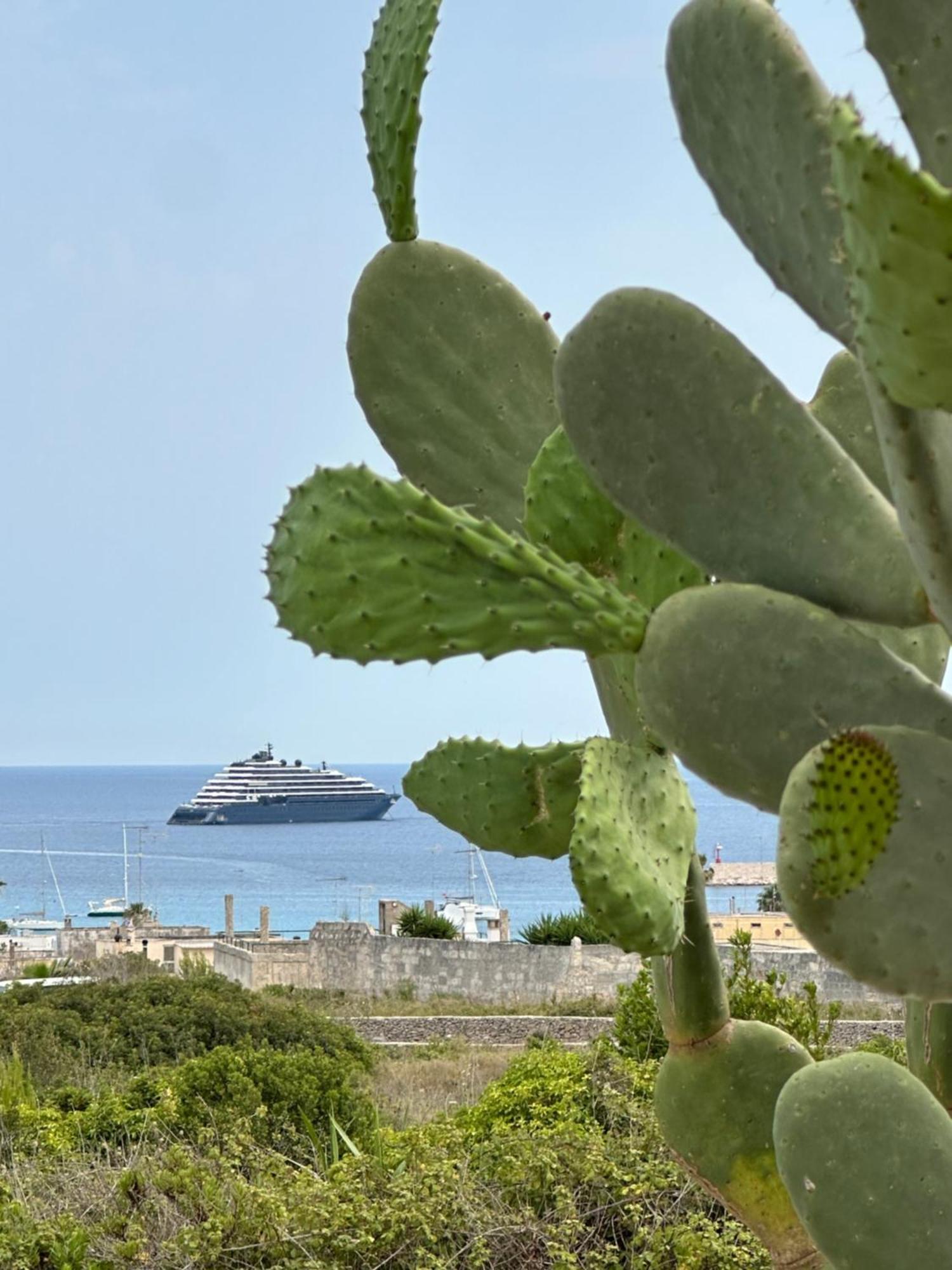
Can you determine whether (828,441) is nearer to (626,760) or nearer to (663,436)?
(663,436)

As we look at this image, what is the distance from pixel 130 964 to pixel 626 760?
17864 mm

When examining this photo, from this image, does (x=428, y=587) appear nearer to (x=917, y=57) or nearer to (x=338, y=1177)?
(x=917, y=57)

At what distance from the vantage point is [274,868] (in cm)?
8825

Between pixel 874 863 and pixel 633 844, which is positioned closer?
pixel 874 863

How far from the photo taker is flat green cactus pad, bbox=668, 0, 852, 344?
1.46 m

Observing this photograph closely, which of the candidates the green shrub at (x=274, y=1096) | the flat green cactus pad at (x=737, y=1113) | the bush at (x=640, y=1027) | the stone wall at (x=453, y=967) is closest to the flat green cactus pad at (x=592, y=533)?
the flat green cactus pad at (x=737, y=1113)

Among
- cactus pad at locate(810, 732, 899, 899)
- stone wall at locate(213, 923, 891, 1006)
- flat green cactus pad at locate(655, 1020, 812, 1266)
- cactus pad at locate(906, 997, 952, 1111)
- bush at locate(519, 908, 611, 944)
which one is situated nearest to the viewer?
cactus pad at locate(810, 732, 899, 899)

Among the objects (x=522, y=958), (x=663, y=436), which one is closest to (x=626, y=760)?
(x=663, y=436)

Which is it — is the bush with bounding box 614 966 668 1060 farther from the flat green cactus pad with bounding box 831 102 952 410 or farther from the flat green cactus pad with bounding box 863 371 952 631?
the flat green cactus pad with bounding box 831 102 952 410

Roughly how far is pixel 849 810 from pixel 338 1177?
4.54m

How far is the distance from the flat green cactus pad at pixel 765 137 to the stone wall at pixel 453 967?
51.6ft

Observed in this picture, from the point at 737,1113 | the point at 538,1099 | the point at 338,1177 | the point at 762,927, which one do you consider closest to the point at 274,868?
the point at 762,927

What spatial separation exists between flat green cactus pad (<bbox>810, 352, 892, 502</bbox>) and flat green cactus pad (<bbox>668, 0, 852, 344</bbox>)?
507 millimetres

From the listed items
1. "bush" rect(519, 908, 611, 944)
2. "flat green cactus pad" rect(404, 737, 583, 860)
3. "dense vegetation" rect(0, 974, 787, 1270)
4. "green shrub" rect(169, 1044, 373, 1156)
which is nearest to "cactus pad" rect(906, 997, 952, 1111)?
"flat green cactus pad" rect(404, 737, 583, 860)
